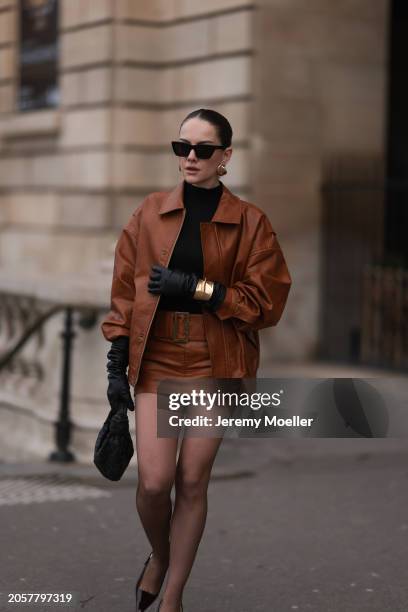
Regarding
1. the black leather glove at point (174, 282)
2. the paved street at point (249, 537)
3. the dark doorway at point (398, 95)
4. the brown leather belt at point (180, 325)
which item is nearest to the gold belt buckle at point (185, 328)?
the brown leather belt at point (180, 325)

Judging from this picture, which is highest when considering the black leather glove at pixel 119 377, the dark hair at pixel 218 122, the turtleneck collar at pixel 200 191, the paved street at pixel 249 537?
the dark hair at pixel 218 122

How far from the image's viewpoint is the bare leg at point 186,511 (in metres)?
4.11

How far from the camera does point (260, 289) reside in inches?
161

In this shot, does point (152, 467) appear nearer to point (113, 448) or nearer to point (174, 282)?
point (113, 448)

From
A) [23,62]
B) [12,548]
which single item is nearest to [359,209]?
[23,62]

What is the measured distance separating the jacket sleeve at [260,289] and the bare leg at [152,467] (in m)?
A: 0.43

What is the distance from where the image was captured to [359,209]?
12.3 m

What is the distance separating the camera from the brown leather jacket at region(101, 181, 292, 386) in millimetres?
4074

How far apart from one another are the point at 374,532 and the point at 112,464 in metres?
2.34

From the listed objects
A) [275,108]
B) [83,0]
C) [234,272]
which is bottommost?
[234,272]

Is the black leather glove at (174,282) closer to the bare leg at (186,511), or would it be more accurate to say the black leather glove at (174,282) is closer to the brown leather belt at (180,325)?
the brown leather belt at (180,325)

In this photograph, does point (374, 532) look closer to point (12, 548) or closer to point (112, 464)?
point (12, 548)

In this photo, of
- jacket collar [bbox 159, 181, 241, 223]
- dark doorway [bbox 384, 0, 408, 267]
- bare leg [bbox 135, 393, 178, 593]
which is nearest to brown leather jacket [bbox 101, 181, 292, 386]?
jacket collar [bbox 159, 181, 241, 223]

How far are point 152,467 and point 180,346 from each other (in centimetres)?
43
